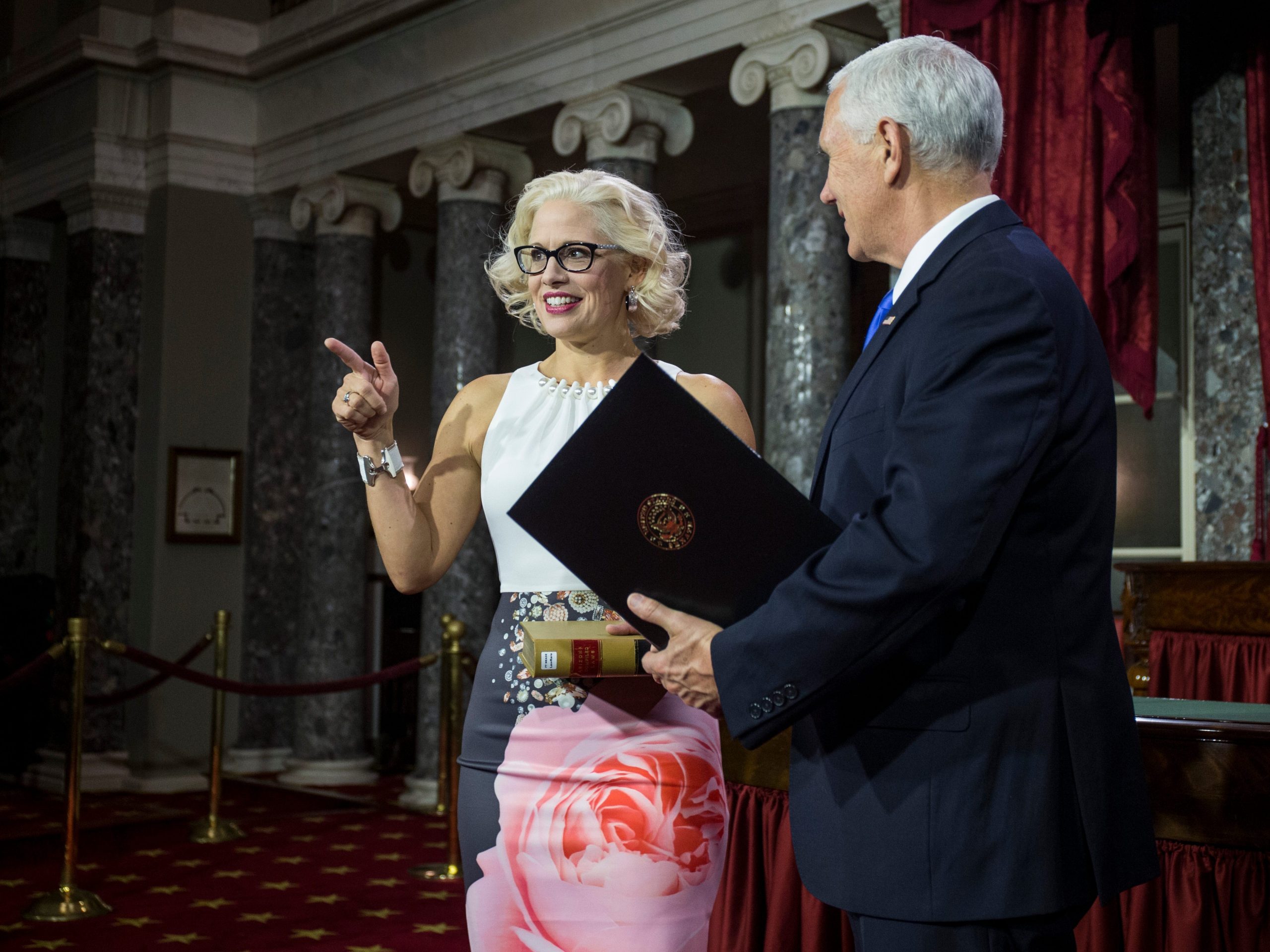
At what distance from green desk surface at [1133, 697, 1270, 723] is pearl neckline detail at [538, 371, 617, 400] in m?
1.18

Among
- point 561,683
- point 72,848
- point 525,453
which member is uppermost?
point 525,453

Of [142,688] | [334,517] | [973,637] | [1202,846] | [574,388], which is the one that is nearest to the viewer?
[973,637]

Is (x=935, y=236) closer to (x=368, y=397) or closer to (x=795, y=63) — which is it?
(x=368, y=397)

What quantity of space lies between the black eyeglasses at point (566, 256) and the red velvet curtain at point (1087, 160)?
11.0ft

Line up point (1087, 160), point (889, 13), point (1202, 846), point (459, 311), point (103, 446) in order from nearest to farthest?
point (1202, 846), point (1087, 160), point (889, 13), point (459, 311), point (103, 446)

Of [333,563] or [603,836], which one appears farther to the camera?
[333,563]

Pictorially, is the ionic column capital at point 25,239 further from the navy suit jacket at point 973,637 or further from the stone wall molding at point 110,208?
the navy suit jacket at point 973,637

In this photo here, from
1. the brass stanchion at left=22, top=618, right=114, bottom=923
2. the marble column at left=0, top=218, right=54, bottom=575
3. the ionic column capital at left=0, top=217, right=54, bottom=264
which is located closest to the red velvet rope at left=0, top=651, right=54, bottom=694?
the brass stanchion at left=22, top=618, right=114, bottom=923

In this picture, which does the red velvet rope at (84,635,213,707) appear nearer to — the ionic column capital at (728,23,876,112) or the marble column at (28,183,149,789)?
the marble column at (28,183,149,789)

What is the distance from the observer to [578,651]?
2.11m

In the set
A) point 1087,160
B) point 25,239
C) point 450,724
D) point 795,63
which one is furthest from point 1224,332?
point 25,239

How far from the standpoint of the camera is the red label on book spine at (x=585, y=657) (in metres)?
2.11

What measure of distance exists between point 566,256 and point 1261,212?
4.44 m

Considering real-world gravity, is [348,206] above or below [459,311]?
above
